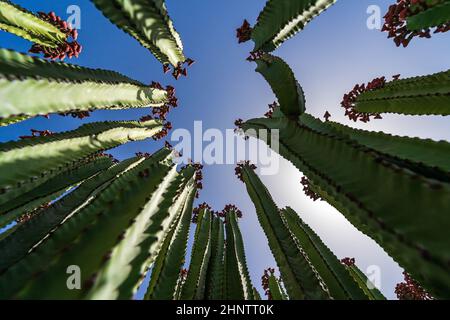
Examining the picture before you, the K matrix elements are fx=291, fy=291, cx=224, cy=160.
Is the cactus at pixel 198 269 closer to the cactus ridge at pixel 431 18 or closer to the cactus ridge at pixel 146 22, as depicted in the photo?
the cactus ridge at pixel 146 22

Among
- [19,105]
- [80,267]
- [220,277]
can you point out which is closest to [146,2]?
[19,105]

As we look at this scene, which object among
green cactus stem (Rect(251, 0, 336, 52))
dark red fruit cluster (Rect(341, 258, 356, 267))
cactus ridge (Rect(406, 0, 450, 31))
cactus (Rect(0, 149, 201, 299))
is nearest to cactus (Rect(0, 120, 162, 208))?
cactus (Rect(0, 149, 201, 299))

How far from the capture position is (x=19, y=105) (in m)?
1.56

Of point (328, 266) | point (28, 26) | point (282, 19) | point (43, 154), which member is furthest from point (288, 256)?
point (28, 26)

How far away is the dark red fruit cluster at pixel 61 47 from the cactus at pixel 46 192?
127cm

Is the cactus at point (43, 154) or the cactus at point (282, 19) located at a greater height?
the cactus at point (282, 19)

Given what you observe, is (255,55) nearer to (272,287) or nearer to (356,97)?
(356,97)

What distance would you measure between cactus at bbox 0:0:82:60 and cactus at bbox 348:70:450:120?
3.35m

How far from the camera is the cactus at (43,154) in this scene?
6.55 ft

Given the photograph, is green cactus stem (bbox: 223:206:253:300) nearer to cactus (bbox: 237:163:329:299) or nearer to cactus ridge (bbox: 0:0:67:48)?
cactus (bbox: 237:163:329:299)

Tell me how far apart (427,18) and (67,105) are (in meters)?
2.98

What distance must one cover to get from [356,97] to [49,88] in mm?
3297

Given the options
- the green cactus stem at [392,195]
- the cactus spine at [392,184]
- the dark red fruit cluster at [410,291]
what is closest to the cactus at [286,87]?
the cactus spine at [392,184]
